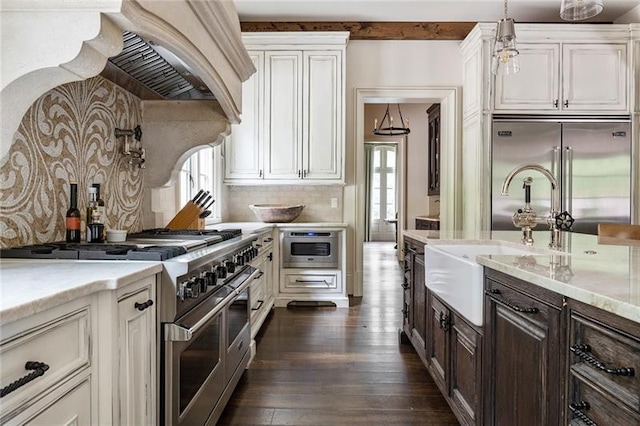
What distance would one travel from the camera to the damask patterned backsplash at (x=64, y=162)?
149 centimetres

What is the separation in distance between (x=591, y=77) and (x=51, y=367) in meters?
5.00

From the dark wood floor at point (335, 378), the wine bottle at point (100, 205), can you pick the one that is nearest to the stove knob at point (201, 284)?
the wine bottle at point (100, 205)

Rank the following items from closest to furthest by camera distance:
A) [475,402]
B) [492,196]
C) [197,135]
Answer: [475,402], [197,135], [492,196]

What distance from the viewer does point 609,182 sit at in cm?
430

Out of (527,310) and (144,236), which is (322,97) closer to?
(144,236)

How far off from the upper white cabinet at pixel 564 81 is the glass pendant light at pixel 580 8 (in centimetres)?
188

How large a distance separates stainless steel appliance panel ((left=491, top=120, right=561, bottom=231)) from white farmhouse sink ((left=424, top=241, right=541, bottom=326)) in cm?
213

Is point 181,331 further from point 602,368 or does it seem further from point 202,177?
point 202,177

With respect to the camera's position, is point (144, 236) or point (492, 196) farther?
point (492, 196)

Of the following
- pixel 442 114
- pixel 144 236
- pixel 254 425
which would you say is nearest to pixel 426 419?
pixel 254 425

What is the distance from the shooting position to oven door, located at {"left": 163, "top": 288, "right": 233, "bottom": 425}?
1.42m

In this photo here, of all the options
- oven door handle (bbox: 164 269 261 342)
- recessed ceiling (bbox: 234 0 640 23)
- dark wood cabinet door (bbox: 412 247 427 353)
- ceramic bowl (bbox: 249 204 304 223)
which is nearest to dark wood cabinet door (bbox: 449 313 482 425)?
dark wood cabinet door (bbox: 412 247 427 353)

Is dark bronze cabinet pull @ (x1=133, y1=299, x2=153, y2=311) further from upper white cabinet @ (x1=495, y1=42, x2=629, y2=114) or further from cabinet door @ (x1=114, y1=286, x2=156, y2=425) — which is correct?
upper white cabinet @ (x1=495, y1=42, x2=629, y2=114)

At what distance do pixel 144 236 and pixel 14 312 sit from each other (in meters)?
1.52
